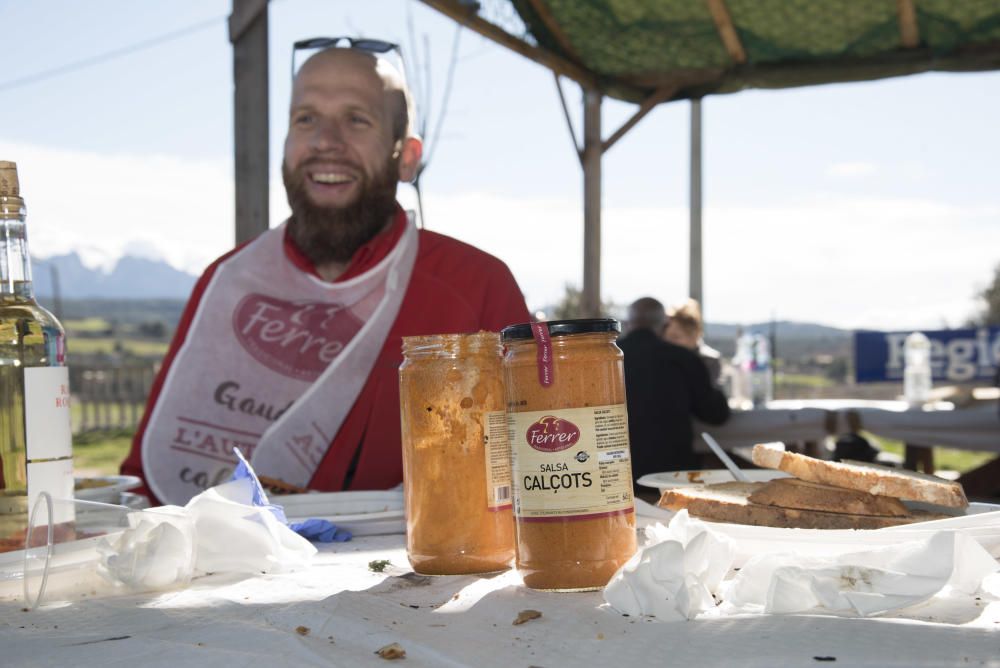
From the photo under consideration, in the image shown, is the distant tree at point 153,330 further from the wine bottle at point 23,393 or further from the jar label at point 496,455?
the jar label at point 496,455

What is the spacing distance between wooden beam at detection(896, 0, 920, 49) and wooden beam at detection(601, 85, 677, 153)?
48.6 inches

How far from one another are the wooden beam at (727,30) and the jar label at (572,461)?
389 cm

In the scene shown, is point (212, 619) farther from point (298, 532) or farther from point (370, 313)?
point (370, 313)

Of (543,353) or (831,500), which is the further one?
(831,500)

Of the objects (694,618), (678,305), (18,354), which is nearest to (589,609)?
(694,618)

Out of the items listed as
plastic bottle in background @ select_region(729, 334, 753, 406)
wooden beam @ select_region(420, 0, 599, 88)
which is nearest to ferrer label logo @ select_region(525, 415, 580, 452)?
wooden beam @ select_region(420, 0, 599, 88)

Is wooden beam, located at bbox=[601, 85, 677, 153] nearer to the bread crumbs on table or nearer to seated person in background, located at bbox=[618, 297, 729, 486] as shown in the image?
seated person in background, located at bbox=[618, 297, 729, 486]

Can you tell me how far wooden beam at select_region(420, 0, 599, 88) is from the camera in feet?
13.4

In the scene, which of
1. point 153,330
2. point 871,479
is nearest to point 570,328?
point 871,479

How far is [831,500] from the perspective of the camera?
1005mm

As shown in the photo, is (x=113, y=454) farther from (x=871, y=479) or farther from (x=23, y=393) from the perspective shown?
(x=871, y=479)

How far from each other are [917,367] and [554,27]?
382 centimetres

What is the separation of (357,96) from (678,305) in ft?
13.5

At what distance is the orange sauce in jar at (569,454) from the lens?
0.84 m
